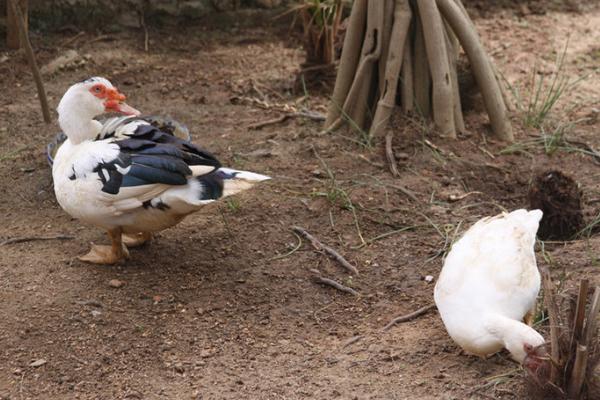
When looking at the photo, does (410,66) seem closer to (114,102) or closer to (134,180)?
(114,102)

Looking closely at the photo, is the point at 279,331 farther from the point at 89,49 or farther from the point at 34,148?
the point at 89,49

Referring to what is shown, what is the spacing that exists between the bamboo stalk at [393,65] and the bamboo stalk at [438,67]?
0.34 feet

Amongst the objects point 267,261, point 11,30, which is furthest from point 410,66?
point 11,30

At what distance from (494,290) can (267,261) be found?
4.36ft

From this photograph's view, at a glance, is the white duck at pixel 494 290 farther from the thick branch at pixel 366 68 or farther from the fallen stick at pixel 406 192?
the thick branch at pixel 366 68

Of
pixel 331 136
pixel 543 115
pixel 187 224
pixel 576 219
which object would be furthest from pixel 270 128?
pixel 576 219

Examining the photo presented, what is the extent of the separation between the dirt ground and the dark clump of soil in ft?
0.49

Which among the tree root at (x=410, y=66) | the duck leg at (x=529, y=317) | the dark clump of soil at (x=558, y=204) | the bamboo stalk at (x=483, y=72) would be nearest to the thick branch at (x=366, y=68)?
the tree root at (x=410, y=66)

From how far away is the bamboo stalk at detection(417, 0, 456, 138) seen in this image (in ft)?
17.8

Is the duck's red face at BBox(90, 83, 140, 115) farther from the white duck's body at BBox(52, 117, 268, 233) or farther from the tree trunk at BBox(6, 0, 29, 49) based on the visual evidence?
the tree trunk at BBox(6, 0, 29, 49)

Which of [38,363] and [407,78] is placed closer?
[38,363]

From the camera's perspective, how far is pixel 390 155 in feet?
17.7

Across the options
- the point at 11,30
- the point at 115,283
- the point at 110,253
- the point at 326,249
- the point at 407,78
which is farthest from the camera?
the point at 11,30

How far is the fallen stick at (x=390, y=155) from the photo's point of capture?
17.4 ft
